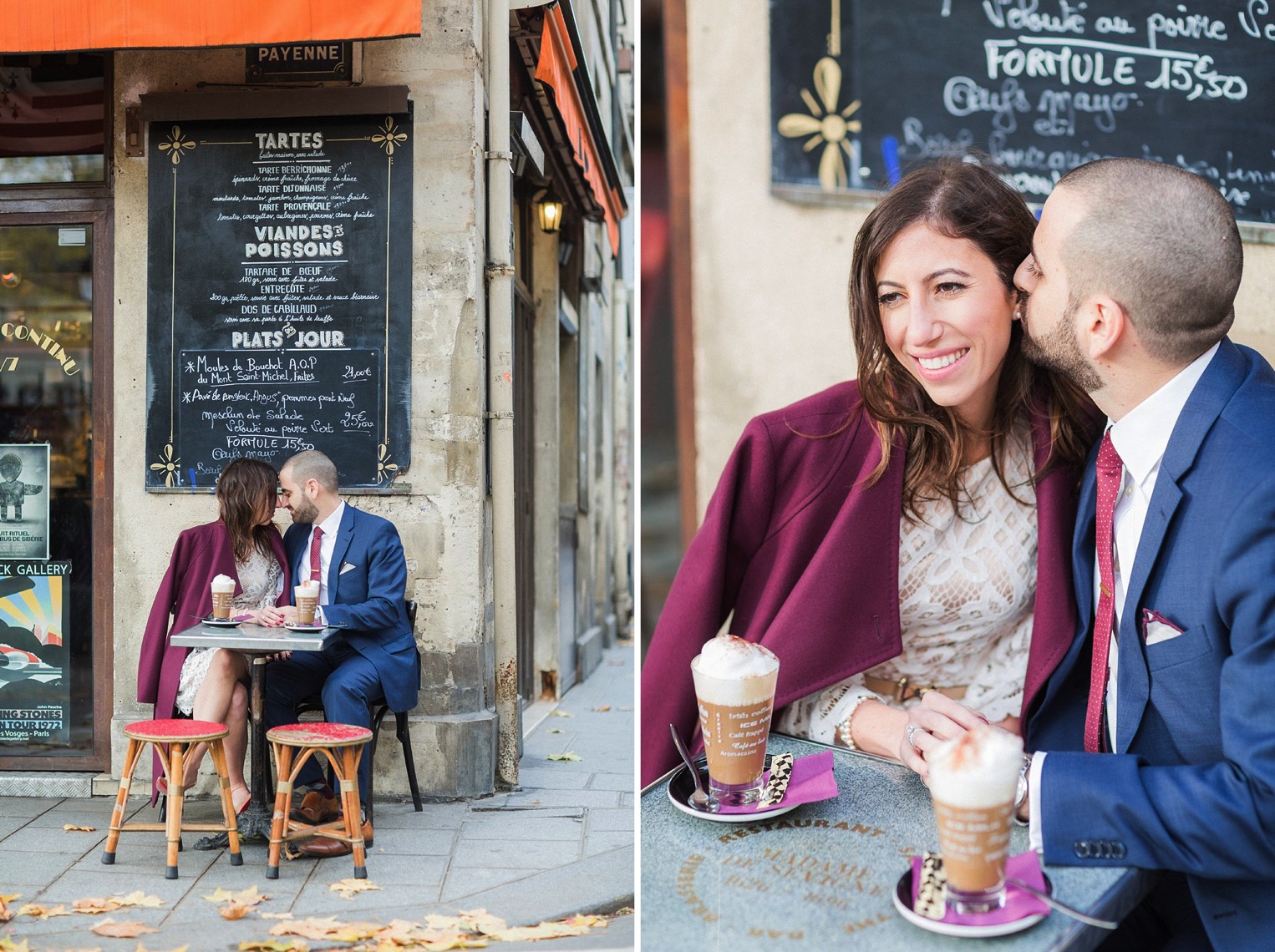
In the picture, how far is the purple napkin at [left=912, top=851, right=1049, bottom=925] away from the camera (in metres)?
1.38

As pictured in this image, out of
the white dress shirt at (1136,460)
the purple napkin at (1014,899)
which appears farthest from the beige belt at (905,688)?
the purple napkin at (1014,899)

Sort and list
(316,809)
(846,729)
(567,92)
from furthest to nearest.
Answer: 1. (567,92)
2. (316,809)
3. (846,729)

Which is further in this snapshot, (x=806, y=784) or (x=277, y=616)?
(x=277, y=616)

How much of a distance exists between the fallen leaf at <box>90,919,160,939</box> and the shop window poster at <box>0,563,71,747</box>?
208 cm

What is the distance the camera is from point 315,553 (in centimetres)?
476

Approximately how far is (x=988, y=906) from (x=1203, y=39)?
2664 mm

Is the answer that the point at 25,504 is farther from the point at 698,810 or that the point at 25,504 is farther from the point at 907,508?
the point at 698,810

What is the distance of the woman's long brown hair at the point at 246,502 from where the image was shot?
4746 mm

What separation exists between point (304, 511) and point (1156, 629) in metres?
3.75

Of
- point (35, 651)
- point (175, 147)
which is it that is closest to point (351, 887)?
point (35, 651)

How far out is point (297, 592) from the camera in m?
4.29

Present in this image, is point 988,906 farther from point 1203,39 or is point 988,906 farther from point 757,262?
point 1203,39

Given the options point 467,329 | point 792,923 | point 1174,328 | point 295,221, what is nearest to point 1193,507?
point 1174,328

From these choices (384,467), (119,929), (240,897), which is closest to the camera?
(119,929)
